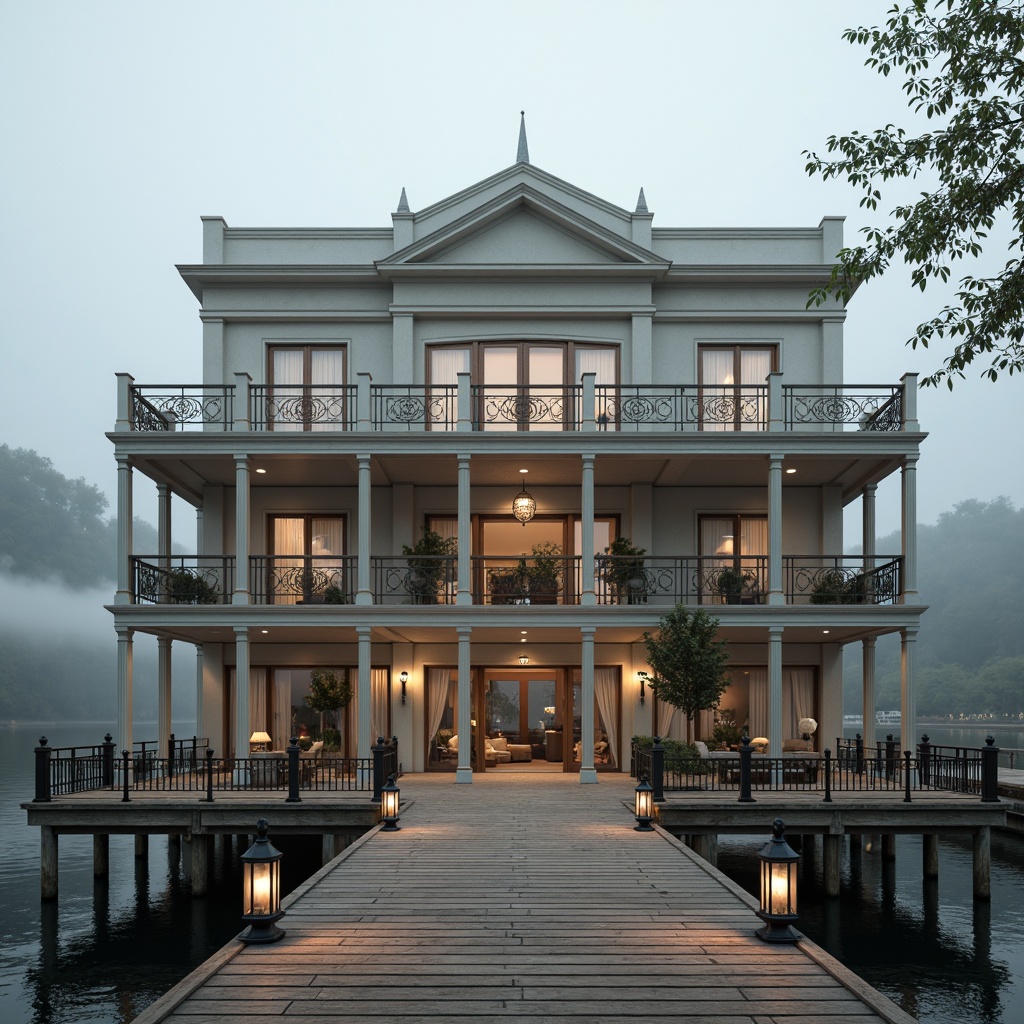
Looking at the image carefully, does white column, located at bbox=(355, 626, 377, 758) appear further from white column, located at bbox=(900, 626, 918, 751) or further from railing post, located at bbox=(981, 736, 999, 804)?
railing post, located at bbox=(981, 736, 999, 804)

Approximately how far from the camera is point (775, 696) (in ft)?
72.4

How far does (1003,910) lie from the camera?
18.1m

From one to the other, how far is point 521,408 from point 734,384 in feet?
15.9

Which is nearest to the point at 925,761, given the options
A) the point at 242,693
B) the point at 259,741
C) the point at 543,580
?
the point at 543,580

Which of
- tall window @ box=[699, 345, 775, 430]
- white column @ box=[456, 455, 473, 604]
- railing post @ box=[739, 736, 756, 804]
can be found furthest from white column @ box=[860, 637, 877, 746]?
white column @ box=[456, 455, 473, 604]

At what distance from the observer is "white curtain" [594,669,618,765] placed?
81.1ft

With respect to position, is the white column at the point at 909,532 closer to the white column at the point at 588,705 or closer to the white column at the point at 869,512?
the white column at the point at 869,512

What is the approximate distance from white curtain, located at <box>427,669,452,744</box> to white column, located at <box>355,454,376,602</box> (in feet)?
11.1

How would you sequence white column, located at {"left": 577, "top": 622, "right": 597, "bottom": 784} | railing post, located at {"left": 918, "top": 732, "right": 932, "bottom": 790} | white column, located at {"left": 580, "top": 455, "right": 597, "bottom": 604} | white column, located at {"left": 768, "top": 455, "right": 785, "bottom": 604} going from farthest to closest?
white column, located at {"left": 768, "top": 455, "right": 785, "bottom": 604} < white column, located at {"left": 580, "top": 455, "right": 597, "bottom": 604} < white column, located at {"left": 577, "top": 622, "right": 597, "bottom": 784} < railing post, located at {"left": 918, "top": 732, "right": 932, "bottom": 790}

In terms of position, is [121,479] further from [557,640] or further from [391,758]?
[557,640]

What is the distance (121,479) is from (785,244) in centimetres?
1566

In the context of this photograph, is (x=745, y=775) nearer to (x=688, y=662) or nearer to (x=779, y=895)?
(x=688, y=662)

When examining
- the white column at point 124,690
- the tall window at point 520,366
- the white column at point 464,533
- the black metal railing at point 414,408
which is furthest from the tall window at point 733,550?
the white column at point 124,690

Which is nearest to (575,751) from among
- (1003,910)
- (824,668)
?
(824,668)
